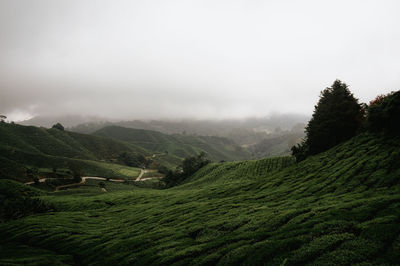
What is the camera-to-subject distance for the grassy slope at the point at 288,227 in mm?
14492

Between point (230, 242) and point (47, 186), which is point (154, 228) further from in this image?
point (47, 186)

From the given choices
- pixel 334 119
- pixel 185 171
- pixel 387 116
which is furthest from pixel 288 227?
pixel 185 171

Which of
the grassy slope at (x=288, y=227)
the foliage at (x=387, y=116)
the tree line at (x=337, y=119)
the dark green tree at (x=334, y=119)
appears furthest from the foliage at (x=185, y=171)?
the foliage at (x=387, y=116)

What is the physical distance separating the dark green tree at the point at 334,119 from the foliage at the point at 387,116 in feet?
27.0

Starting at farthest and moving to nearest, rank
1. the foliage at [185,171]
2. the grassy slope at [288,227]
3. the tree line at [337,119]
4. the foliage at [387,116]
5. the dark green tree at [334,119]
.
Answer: the foliage at [185,171], the dark green tree at [334,119], the tree line at [337,119], the foliage at [387,116], the grassy slope at [288,227]

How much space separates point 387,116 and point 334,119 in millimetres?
18083

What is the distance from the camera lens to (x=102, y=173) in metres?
197

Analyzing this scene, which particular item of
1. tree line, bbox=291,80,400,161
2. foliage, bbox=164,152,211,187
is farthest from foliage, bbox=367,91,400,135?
foliage, bbox=164,152,211,187

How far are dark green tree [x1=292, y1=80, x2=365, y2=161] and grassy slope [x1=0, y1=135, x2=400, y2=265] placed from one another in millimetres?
10471

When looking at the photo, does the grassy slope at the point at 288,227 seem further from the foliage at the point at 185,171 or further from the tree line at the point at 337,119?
the foliage at the point at 185,171

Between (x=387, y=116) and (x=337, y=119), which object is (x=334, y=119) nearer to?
(x=337, y=119)

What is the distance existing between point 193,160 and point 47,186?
372ft

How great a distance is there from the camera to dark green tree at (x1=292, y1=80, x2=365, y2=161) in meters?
53.5

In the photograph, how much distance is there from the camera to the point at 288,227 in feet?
62.8
